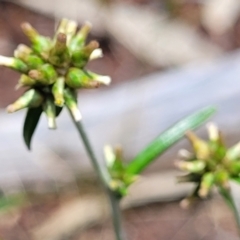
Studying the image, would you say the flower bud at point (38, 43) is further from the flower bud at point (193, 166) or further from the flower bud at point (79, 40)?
the flower bud at point (193, 166)

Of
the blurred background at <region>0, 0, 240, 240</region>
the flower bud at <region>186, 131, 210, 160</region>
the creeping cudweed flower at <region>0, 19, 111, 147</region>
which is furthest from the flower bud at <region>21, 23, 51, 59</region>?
the blurred background at <region>0, 0, 240, 240</region>

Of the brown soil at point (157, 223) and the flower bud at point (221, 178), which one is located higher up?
the flower bud at point (221, 178)

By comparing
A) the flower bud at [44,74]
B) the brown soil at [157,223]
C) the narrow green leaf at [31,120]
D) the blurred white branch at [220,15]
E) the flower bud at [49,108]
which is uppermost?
the flower bud at [44,74]

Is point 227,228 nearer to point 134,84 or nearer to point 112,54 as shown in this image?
point 134,84

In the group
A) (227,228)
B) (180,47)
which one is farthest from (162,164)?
(180,47)

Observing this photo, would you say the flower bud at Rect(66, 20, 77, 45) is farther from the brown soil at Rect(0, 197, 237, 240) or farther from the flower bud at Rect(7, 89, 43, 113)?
the brown soil at Rect(0, 197, 237, 240)

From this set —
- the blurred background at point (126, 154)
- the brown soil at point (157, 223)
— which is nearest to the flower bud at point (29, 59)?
the blurred background at point (126, 154)

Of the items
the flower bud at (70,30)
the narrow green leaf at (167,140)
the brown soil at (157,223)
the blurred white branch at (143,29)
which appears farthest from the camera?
the blurred white branch at (143,29)
